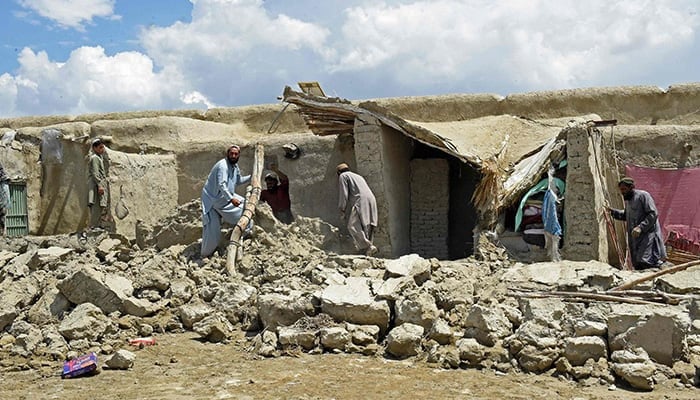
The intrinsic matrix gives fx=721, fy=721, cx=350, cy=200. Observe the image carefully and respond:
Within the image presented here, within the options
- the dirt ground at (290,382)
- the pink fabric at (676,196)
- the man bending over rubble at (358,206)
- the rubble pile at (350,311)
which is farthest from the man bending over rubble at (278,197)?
the pink fabric at (676,196)

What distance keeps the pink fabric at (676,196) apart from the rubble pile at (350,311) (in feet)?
9.10

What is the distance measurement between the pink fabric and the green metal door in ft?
29.3

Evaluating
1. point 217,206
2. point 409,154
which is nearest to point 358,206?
point 217,206

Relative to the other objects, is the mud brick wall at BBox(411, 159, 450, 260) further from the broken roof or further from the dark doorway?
the broken roof

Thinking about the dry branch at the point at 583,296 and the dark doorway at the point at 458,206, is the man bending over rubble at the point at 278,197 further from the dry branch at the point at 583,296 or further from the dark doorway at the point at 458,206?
the dry branch at the point at 583,296

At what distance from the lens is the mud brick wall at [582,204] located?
325 inches

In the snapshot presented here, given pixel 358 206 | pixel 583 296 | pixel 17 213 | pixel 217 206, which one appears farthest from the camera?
pixel 17 213

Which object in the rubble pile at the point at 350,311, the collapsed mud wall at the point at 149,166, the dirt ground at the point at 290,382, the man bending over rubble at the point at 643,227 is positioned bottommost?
the dirt ground at the point at 290,382

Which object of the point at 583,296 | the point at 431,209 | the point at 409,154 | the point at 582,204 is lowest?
the point at 583,296

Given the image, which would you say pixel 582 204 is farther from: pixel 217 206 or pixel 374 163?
pixel 217 206

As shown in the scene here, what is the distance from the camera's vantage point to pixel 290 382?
5094 millimetres

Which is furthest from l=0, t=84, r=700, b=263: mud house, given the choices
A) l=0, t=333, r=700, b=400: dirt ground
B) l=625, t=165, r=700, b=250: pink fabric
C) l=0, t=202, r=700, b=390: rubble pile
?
l=0, t=333, r=700, b=400: dirt ground

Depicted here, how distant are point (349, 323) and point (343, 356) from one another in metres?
0.39

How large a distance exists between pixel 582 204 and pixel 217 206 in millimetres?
4170
